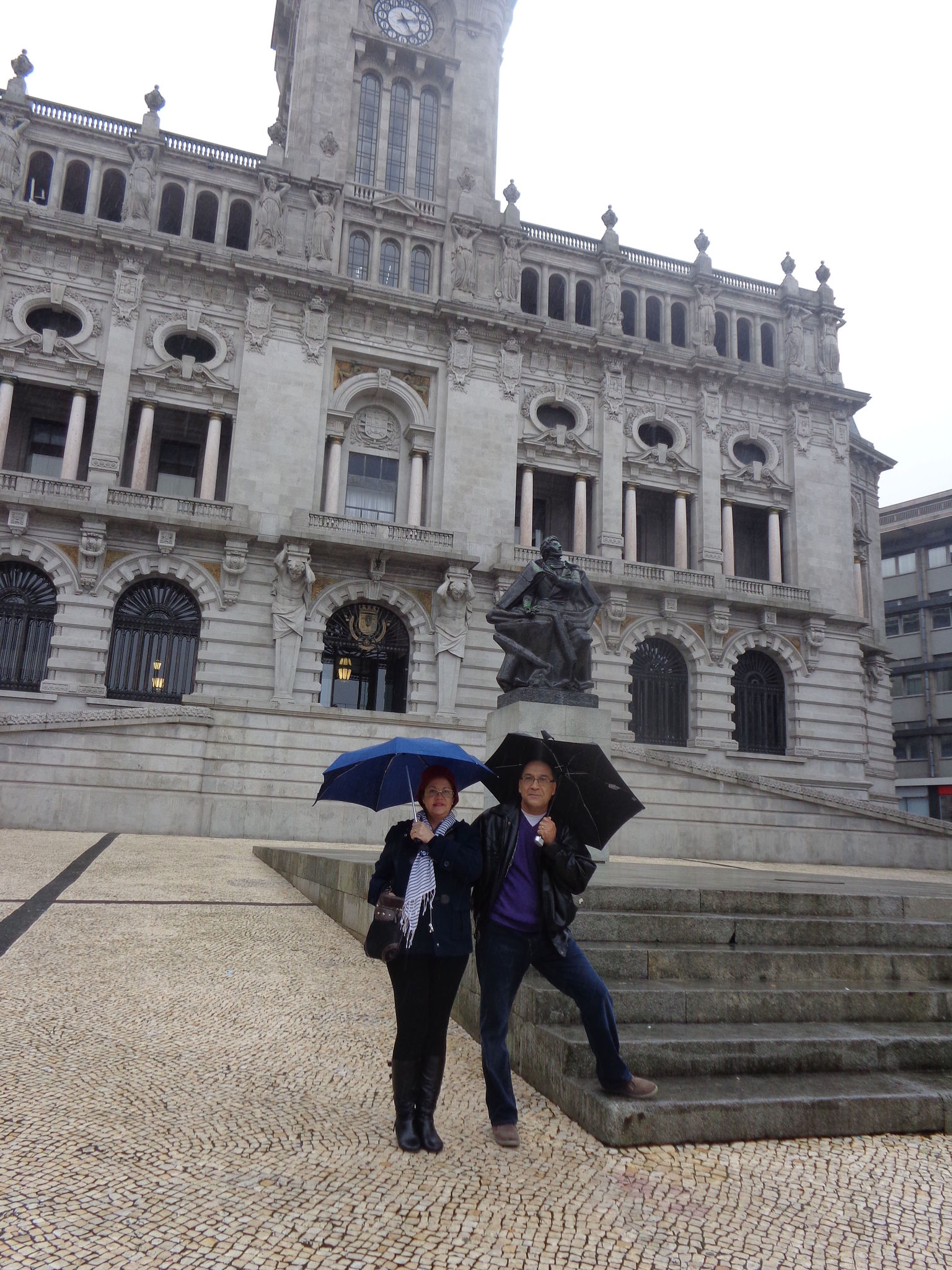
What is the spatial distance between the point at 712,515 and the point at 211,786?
902 inches

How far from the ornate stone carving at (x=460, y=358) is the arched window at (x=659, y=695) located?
12.1m

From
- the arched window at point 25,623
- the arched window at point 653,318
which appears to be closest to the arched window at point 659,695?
the arched window at point 653,318

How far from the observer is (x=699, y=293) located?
37062mm

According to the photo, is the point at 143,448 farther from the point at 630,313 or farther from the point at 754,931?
the point at 754,931

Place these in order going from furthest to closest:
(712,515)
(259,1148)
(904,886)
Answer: (712,515), (904,886), (259,1148)

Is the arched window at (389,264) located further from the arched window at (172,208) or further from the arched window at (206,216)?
the arched window at (172,208)

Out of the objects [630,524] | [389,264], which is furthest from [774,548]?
[389,264]

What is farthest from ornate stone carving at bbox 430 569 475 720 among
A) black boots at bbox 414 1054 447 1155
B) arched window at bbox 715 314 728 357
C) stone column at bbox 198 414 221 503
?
Result: black boots at bbox 414 1054 447 1155

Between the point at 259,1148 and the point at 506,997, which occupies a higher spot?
the point at 506,997

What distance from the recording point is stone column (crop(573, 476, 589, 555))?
3338 centimetres

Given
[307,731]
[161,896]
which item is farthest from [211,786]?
[161,896]

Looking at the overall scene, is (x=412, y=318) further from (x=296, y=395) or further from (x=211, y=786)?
(x=211, y=786)

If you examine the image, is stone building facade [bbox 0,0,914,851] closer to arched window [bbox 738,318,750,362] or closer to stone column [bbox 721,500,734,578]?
arched window [bbox 738,318,750,362]

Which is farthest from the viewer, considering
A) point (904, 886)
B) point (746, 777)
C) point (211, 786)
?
point (746, 777)
